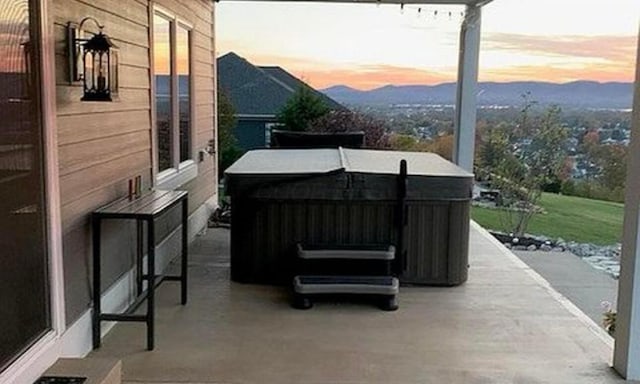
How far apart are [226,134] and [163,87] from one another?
13.0 feet

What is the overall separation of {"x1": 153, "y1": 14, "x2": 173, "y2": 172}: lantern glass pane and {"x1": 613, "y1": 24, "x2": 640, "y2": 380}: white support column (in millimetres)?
3343

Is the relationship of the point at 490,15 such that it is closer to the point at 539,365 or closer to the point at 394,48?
the point at 394,48

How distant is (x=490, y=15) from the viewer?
26.4 ft

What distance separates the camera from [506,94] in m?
8.62

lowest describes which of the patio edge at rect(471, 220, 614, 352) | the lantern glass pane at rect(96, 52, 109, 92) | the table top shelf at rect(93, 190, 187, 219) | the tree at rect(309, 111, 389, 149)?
the patio edge at rect(471, 220, 614, 352)

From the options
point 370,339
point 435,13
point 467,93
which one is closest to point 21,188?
point 370,339

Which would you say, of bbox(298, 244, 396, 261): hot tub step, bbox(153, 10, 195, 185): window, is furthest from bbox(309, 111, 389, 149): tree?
bbox(298, 244, 396, 261): hot tub step

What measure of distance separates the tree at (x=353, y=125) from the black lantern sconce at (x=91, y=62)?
6.44 m

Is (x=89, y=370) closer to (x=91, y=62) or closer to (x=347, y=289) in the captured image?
(x=91, y=62)

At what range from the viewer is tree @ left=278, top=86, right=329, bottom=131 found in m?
10.0

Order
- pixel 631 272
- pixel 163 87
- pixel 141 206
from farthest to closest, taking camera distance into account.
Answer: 1. pixel 163 87
2. pixel 141 206
3. pixel 631 272

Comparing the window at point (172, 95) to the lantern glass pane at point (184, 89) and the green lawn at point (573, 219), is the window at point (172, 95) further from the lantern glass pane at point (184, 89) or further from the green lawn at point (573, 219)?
the green lawn at point (573, 219)

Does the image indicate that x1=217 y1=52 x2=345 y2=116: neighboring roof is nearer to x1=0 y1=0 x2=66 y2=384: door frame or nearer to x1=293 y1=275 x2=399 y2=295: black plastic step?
x1=293 y1=275 x2=399 y2=295: black plastic step

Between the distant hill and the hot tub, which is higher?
the distant hill
